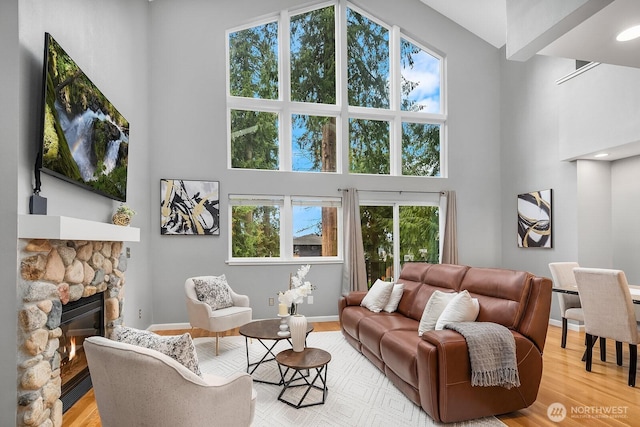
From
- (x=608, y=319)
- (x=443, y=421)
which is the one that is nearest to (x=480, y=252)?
(x=608, y=319)

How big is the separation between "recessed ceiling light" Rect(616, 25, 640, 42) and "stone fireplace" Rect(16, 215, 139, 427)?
3.32 meters

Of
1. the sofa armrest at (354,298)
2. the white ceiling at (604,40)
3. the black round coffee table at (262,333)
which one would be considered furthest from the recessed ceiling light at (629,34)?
the sofa armrest at (354,298)

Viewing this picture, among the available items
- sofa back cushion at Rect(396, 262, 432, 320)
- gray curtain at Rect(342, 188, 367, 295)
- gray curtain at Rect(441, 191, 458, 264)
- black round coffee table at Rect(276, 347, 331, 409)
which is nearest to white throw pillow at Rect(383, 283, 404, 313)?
sofa back cushion at Rect(396, 262, 432, 320)

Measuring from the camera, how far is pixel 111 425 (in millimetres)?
1871

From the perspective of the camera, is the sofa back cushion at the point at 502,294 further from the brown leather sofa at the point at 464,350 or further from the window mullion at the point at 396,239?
the window mullion at the point at 396,239

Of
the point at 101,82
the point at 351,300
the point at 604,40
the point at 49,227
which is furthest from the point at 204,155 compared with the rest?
the point at 604,40

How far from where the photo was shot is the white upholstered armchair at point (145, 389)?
173 cm

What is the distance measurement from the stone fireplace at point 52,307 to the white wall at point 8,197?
4 centimetres

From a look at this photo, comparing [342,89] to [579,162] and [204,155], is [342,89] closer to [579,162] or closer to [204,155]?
[204,155]

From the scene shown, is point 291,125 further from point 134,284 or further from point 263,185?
point 134,284

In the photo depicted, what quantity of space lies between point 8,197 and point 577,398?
422 cm

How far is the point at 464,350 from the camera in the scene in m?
2.59

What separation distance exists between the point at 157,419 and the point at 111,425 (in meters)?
0.29

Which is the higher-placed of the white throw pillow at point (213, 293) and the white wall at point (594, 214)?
the white wall at point (594, 214)
